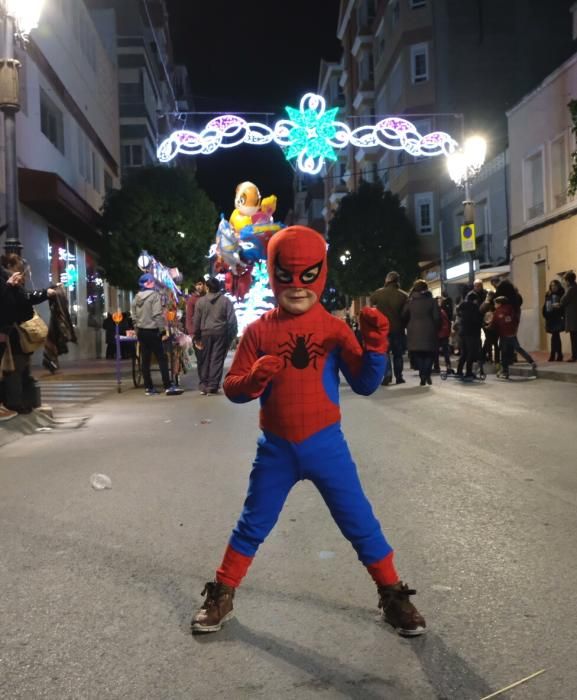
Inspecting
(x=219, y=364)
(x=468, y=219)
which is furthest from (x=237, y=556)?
(x=468, y=219)

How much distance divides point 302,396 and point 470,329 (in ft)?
41.0

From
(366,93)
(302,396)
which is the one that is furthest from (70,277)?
(366,93)

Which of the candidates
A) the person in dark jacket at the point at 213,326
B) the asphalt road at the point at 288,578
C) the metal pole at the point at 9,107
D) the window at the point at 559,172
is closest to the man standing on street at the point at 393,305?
the person in dark jacket at the point at 213,326

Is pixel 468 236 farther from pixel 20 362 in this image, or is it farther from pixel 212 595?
pixel 212 595

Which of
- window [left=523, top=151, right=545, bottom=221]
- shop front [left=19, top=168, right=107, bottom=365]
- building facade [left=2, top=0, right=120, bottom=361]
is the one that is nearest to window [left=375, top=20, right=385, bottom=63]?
building facade [left=2, top=0, right=120, bottom=361]

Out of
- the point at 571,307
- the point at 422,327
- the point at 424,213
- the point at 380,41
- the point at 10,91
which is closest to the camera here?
the point at 10,91

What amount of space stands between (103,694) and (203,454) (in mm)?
4936

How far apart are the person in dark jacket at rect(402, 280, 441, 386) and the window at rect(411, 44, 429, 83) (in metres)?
31.0

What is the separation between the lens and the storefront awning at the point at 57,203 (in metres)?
21.7

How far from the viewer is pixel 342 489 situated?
3.12 metres

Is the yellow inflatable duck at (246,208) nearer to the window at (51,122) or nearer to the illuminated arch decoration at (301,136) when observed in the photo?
the illuminated arch decoration at (301,136)

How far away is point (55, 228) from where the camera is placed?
2727 centimetres

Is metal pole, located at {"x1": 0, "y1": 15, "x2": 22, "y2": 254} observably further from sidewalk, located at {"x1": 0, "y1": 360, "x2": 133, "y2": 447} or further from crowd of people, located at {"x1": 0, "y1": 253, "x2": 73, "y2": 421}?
sidewalk, located at {"x1": 0, "y1": 360, "x2": 133, "y2": 447}

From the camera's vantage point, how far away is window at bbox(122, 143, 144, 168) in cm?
5259
